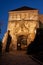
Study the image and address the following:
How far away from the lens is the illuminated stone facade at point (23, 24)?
26656 millimetres

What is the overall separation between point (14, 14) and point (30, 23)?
3423mm

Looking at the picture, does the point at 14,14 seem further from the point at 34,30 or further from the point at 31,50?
the point at 31,50

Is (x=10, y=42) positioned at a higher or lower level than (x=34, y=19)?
lower

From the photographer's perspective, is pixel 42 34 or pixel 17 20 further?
pixel 17 20

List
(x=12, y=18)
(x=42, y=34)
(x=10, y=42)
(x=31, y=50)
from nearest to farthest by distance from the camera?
(x=31, y=50), (x=42, y=34), (x=10, y=42), (x=12, y=18)

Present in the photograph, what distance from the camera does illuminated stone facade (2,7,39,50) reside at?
87.5 ft

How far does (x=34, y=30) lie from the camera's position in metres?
26.6

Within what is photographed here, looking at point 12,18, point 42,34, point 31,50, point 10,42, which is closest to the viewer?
point 31,50

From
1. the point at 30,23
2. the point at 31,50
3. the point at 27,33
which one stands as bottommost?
the point at 31,50

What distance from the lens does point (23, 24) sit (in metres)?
27.3

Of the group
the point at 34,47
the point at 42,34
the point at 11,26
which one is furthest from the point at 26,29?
the point at 34,47

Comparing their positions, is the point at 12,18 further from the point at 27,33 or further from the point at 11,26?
the point at 27,33

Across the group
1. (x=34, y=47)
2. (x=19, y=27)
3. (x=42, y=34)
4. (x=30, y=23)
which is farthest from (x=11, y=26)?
(x=34, y=47)

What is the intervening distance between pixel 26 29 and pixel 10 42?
350 centimetres
